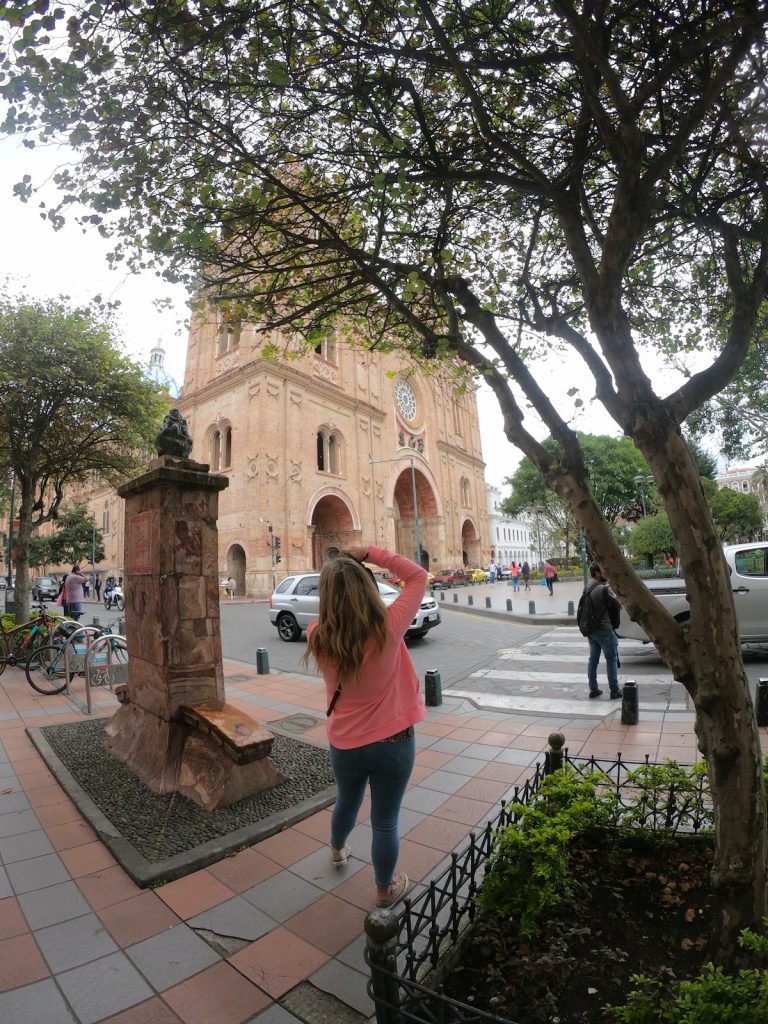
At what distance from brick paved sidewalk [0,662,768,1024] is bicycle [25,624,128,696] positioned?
11.1 feet

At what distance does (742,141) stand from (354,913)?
4918 mm

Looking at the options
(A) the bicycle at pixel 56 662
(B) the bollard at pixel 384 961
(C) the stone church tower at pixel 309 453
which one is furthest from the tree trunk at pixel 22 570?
(C) the stone church tower at pixel 309 453

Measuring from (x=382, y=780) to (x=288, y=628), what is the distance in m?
10.9

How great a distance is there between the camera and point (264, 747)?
3.80 m

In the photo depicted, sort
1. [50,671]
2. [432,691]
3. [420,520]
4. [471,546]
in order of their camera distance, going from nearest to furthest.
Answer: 1. [432,691]
2. [50,671]
3. [420,520]
4. [471,546]

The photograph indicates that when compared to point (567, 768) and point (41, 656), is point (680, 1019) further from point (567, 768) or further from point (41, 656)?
point (41, 656)

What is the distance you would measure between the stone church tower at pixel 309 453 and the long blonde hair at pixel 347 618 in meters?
22.0

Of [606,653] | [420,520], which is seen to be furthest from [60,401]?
[420,520]

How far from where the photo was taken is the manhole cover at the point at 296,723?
5.81 metres

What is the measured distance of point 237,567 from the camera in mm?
31062

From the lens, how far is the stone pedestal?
12.7 ft

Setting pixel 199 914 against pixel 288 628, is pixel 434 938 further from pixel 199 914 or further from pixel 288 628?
pixel 288 628

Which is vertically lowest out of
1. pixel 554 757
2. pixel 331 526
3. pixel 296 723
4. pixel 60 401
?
pixel 296 723

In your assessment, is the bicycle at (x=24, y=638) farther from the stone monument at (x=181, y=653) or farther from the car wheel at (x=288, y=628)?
the stone monument at (x=181, y=653)
